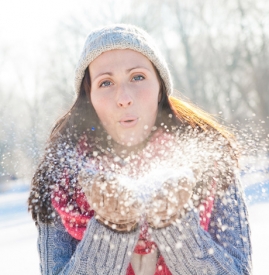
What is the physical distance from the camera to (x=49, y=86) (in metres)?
23.0

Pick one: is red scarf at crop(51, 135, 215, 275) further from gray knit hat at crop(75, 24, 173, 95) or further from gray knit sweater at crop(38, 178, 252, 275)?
gray knit hat at crop(75, 24, 173, 95)

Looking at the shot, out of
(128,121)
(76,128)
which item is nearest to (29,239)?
(76,128)

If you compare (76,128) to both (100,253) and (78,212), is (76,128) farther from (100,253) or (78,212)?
(100,253)

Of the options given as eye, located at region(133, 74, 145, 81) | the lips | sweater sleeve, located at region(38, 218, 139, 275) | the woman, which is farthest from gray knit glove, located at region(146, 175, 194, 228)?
eye, located at region(133, 74, 145, 81)

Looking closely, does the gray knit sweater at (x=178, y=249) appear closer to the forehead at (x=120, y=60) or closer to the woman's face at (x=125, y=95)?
the woman's face at (x=125, y=95)

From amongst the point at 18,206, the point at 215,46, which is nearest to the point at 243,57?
the point at 215,46

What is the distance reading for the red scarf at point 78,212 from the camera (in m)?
1.77

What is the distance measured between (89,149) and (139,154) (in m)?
0.22

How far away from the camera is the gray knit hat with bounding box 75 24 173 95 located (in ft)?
6.48

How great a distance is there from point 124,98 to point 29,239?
4639 mm

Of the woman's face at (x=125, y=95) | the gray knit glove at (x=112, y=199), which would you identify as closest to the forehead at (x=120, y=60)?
the woman's face at (x=125, y=95)

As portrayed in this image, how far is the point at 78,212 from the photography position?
1.83 m

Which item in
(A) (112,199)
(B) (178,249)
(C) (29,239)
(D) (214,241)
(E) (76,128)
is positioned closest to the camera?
(A) (112,199)

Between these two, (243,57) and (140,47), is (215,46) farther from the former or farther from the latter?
(140,47)
